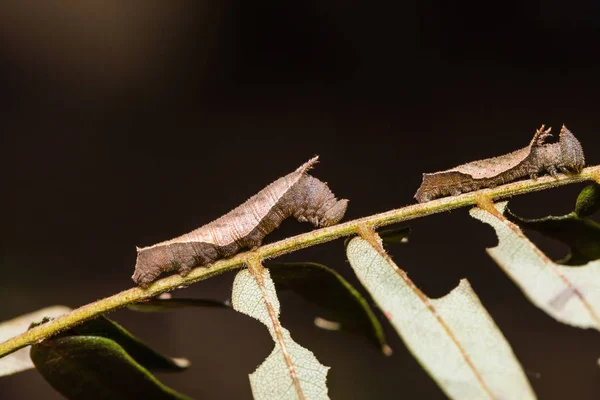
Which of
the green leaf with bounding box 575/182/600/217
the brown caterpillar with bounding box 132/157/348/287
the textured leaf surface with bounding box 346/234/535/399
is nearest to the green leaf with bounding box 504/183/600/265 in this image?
the green leaf with bounding box 575/182/600/217

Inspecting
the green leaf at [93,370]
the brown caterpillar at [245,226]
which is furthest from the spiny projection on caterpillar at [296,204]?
the green leaf at [93,370]

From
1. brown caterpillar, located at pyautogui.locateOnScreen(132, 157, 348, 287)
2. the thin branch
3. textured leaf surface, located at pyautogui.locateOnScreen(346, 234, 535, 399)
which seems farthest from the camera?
brown caterpillar, located at pyautogui.locateOnScreen(132, 157, 348, 287)

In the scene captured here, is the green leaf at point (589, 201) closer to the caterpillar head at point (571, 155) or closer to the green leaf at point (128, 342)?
the caterpillar head at point (571, 155)

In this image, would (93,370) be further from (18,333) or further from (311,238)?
(311,238)

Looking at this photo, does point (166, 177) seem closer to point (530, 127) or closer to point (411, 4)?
point (411, 4)

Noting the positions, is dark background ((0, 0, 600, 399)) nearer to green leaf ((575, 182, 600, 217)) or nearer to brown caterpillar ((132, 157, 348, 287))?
brown caterpillar ((132, 157, 348, 287))

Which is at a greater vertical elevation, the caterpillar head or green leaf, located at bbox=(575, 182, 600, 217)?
the caterpillar head

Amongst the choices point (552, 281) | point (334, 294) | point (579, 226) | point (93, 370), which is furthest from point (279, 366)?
point (579, 226)
